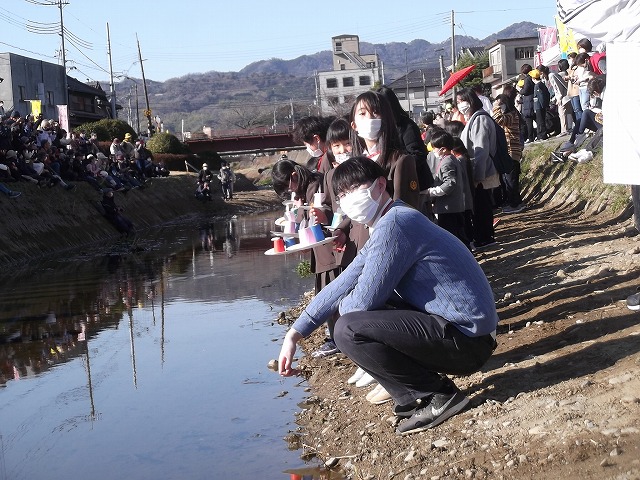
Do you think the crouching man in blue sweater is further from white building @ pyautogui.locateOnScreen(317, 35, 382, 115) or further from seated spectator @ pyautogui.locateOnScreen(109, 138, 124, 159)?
white building @ pyautogui.locateOnScreen(317, 35, 382, 115)

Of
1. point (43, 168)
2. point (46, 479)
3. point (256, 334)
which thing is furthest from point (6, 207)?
point (46, 479)

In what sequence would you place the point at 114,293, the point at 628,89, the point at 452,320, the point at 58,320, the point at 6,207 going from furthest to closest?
the point at 6,207, the point at 114,293, the point at 58,320, the point at 628,89, the point at 452,320

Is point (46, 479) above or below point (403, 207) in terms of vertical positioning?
below

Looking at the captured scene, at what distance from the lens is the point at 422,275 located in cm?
545

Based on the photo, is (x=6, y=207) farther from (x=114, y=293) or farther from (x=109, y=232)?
(x=114, y=293)

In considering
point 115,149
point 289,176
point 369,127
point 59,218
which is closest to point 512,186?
point 289,176

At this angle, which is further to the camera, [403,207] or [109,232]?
[109,232]

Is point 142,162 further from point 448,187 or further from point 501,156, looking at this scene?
point 448,187

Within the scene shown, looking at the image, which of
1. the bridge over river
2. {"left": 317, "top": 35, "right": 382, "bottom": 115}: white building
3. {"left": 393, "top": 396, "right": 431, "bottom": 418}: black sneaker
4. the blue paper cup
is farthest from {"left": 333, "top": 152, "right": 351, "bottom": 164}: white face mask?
{"left": 317, "top": 35, "right": 382, "bottom": 115}: white building

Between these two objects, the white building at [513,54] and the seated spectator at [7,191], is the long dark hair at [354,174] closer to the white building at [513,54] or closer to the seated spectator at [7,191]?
the seated spectator at [7,191]

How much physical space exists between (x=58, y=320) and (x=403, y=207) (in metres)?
7.51

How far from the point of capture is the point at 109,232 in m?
26.6

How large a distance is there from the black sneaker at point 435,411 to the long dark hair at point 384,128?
1.88 meters

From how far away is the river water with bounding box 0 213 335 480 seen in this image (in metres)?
6.27
